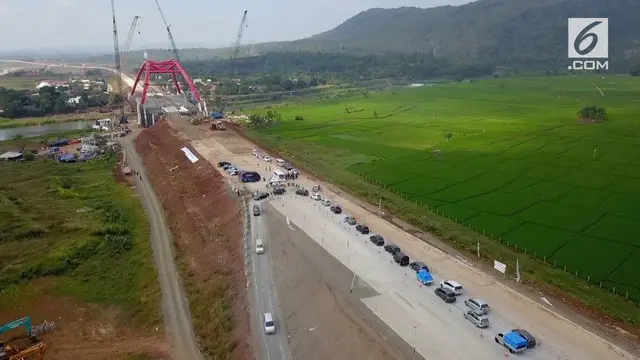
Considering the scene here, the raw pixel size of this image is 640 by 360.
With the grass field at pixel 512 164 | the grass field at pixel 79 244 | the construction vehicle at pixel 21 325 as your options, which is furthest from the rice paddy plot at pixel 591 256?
the construction vehicle at pixel 21 325

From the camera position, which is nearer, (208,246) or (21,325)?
(21,325)

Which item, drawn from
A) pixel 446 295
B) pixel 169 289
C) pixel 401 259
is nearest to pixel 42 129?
pixel 169 289

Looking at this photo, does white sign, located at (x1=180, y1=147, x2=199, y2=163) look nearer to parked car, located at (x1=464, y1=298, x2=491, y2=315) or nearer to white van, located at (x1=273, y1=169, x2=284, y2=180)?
white van, located at (x1=273, y1=169, x2=284, y2=180)

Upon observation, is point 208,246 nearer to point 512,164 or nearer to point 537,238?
point 537,238

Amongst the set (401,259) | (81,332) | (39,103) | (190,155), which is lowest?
(81,332)

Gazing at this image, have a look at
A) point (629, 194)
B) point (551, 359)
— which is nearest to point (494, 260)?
point (551, 359)

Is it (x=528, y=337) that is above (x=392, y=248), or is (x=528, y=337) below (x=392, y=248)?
below
